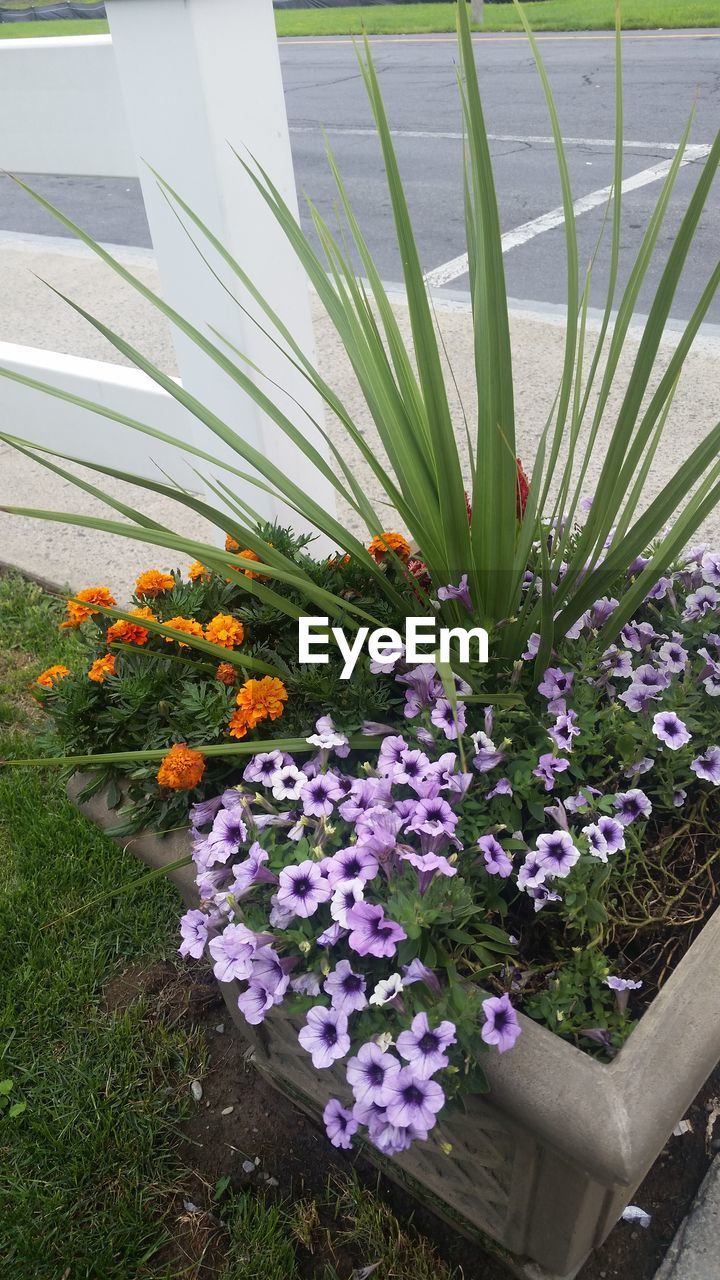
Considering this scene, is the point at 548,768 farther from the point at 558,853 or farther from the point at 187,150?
the point at 187,150

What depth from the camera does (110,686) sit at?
148cm

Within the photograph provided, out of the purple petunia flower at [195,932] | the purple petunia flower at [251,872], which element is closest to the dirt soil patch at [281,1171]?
the purple petunia flower at [195,932]

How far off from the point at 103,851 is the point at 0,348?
1.76 metres

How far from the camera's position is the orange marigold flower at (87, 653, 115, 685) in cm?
144

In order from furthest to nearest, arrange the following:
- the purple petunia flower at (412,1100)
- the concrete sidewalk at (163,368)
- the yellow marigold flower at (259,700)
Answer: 1. the concrete sidewalk at (163,368)
2. the yellow marigold flower at (259,700)
3. the purple petunia flower at (412,1100)

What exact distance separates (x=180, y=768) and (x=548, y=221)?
5.23 m

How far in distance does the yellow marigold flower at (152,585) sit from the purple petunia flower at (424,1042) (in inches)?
34.1

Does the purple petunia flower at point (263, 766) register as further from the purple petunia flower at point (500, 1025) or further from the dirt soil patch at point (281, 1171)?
the dirt soil patch at point (281, 1171)

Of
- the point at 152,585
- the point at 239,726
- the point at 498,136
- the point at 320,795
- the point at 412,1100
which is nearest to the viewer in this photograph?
the point at 412,1100

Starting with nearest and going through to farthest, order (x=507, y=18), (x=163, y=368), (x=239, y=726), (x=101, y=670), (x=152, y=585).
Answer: (x=239, y=726)
(x=101, y=670)
(x=152, y=585)
(x=163, y=368)
(x=507, y=18)

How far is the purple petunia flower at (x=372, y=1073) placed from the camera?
100 centimetres

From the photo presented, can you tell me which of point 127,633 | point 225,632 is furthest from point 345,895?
point 127,633

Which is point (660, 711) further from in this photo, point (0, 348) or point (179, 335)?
point (0, 348)

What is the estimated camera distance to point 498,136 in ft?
25.8
